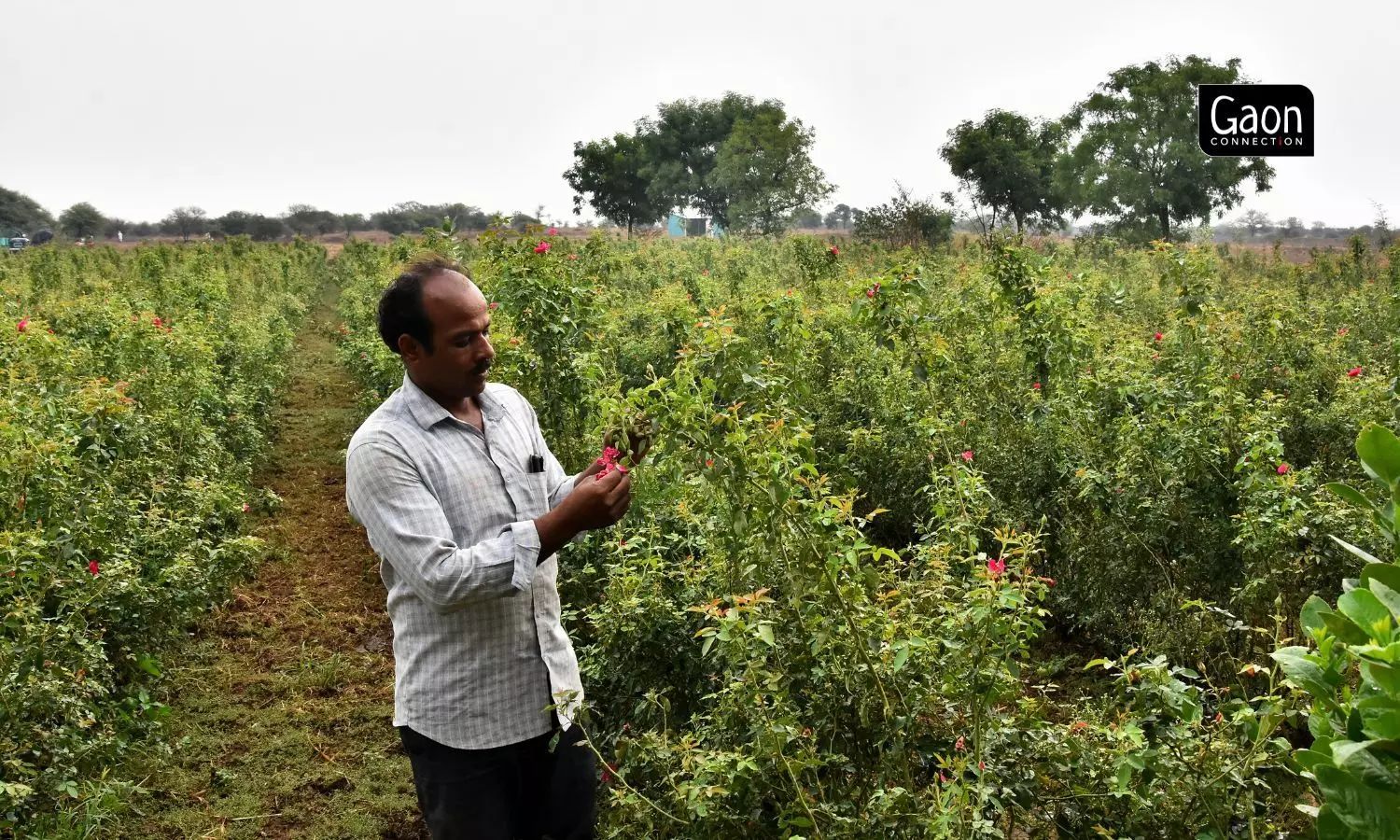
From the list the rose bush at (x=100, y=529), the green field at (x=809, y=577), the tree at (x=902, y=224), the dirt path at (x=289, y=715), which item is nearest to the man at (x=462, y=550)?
the green field at (x=809, y=577)

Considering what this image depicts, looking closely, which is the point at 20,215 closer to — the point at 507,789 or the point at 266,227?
the point at 266,227

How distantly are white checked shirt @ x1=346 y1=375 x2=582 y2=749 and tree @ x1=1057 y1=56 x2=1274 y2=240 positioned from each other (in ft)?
102

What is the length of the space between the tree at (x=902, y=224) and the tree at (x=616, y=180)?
30.8m

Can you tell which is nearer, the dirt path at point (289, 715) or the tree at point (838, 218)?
the dirt path at point (289, 715)

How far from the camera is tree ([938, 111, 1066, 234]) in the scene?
34312 millimetres

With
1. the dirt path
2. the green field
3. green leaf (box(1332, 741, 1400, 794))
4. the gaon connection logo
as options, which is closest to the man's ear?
the green field

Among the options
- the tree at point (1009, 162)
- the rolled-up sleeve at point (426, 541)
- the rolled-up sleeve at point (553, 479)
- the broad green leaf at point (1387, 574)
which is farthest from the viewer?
the tree at point (1009, 162)

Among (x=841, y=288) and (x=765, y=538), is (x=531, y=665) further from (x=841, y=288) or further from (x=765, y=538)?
(x=841, y=288)

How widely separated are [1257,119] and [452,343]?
590cm

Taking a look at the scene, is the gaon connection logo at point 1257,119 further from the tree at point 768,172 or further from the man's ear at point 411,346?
the tree at point 768,172

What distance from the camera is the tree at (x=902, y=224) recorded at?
22.1m

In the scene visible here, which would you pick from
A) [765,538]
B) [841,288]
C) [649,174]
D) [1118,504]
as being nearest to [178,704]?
[765,538]

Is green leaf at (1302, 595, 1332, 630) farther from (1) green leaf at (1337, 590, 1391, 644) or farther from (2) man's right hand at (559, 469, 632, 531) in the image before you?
(2) man's right hand at (559, 469, 632, 531)

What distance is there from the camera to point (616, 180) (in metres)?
53.8
